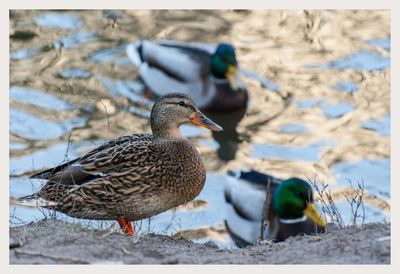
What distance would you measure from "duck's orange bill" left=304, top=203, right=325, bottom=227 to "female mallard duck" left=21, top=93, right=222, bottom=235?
8.01 ft

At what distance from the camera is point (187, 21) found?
13.9 metres

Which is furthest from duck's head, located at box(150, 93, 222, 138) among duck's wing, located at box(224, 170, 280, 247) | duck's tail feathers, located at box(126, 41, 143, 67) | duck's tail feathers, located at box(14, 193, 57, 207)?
duck's tail feathers, located at box(126, 41, 143, 67)

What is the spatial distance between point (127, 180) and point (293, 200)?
12.0 ft

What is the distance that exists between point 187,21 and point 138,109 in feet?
7.57

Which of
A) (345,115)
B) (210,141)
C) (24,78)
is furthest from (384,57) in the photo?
(24,78)

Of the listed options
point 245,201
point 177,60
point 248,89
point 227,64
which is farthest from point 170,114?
point 177,60

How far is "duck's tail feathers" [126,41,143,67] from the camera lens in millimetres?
13219

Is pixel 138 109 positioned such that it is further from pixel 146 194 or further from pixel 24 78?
pixel 146 194

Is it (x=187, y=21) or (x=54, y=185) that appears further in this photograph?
(x=187, y=21)

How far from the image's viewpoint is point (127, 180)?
21.1 feet

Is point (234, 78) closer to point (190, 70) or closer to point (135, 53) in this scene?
point (190, 70)

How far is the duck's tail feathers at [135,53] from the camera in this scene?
13219mm

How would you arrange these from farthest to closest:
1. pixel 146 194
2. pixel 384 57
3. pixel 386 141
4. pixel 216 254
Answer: pixel 384 57 → pixel 386 141 → pixel 146 194 → pixel 216 254

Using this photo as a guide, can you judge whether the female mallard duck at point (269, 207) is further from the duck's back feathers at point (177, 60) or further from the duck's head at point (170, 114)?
the duck's back feathers at point (177, 60)
